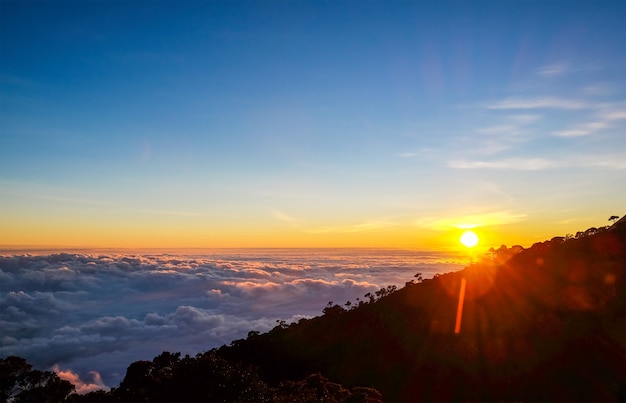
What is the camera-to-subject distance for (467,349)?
27.6 meters

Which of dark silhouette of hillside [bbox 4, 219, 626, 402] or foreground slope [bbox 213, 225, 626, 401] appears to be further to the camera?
foreground slope [bbox 213, 225, 626, 401]

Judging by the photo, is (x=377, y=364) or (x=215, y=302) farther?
(x=215, y=302)

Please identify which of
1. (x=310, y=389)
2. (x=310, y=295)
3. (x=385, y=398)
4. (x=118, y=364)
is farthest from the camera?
(x=310, y=295)

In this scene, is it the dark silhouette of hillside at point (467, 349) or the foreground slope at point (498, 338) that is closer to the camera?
the dark silhouette of hillside at point (467, 349)

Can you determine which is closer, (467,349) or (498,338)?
(498,338)

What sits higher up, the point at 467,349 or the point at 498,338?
the point at 498,338

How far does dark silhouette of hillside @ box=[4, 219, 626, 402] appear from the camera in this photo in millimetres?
21312

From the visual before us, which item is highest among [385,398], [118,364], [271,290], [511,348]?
[511,348]

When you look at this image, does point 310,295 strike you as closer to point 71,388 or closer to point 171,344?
point 171,344

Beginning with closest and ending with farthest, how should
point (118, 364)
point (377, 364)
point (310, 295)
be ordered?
point (377, 364) < point (118, 364) < point (310, 295)

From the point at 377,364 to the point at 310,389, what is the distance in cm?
1064

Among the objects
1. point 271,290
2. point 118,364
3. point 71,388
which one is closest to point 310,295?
point 271,290

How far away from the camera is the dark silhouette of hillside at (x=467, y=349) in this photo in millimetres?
21312

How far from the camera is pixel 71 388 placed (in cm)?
2147
